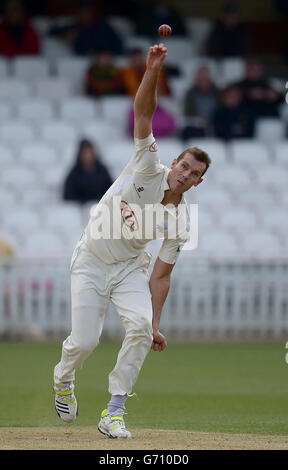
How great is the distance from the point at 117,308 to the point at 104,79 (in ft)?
37.8

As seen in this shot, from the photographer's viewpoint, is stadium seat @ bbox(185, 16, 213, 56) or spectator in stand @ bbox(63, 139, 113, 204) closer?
spectator in stand @ bbox(63, 139, 113, 204)

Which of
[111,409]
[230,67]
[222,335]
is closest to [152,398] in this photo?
[111,409]

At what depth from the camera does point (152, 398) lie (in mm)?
10625

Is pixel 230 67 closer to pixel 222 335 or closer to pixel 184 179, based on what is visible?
pixel 222 335

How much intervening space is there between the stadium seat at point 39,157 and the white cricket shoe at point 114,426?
33.1 feet

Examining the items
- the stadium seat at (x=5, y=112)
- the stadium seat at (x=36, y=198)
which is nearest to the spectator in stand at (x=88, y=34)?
the stadium seat at (x=5, y=112)

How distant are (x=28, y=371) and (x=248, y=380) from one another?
260 cm

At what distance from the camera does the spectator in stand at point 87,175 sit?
16.5m

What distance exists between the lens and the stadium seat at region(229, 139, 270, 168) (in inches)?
704

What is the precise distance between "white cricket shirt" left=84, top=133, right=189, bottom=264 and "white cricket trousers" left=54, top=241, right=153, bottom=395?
4.1 inches

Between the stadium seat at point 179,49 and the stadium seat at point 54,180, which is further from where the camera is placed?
the stadium seat at point 179,49

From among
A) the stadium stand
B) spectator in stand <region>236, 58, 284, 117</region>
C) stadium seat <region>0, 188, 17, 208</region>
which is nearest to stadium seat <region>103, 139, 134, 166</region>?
the stadium stand

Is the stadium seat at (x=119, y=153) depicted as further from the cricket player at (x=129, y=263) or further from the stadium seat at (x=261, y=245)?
the cricket player at (x=129, y=263)

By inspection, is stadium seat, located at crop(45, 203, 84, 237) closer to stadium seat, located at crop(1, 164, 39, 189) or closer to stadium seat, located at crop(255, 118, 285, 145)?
stadium seat, located at crop(1, 164, 39, 189)
